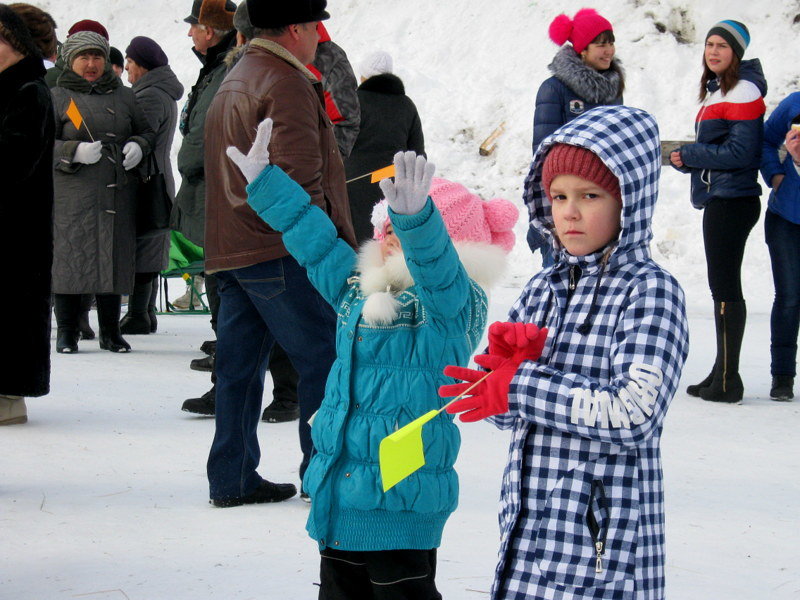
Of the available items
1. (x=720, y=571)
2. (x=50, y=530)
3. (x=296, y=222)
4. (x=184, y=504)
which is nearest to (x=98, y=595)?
(x=50, y=530)

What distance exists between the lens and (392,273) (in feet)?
8.80

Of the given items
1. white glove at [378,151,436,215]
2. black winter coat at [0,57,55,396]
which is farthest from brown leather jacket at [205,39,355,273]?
white glove at [378,151,436,215]

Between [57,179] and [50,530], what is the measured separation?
3.92 metres

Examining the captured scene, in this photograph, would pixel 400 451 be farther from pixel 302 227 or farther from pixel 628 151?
pixel 302 227

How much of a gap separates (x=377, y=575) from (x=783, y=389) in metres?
4.18

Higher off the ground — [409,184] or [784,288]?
[409,184]

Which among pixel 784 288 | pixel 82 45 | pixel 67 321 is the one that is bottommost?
pixel 67 321

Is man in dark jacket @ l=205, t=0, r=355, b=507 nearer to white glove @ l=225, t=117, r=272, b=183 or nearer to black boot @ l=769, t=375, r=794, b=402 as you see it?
white glove @ l=225, t=117, r=272, b=183

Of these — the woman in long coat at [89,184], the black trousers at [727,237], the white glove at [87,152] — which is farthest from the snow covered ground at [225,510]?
the white glove at [87,152]

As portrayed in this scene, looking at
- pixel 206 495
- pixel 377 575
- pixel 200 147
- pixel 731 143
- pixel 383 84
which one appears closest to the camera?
pixel 377 575

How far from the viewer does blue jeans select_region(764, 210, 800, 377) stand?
19.7ft

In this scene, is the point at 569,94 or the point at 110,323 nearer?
the point at 569,94

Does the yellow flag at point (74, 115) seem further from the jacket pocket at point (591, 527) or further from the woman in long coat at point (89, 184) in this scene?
the jacket pocket at point (591, 527)

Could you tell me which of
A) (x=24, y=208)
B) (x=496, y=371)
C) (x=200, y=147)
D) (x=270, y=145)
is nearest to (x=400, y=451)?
(x=496, y=371)
